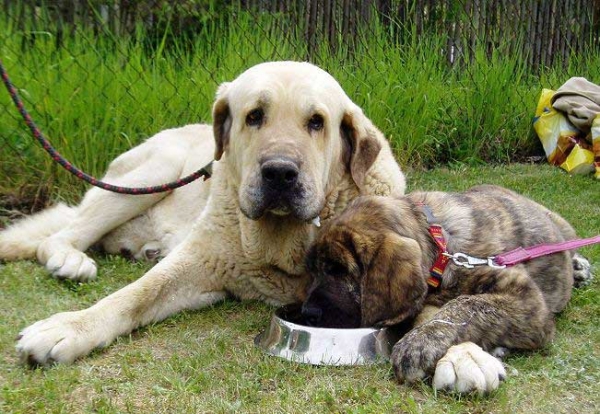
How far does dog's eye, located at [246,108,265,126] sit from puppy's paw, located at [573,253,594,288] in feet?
6.97

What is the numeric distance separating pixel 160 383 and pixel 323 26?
6473 mm

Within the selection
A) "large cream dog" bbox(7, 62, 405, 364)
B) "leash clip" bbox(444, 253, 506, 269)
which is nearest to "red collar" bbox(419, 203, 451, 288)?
"leash clip" bbox(444, 253, 506, 269)

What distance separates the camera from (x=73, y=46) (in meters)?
7.15

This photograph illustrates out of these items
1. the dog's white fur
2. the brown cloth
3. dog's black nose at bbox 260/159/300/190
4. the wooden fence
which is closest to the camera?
dog's black nose at bbox 260/159/300/190

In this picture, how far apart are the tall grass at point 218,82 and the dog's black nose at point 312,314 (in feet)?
10.7

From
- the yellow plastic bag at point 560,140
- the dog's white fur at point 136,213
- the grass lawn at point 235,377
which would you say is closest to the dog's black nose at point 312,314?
the grass lawn at point 235,377

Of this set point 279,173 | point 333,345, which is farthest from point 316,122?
point 333,345

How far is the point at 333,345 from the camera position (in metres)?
3.33

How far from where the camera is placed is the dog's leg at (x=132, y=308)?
3.39 meters

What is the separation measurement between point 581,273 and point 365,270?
6.05 feet

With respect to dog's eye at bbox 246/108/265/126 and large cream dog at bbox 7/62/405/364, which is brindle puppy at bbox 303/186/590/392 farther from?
dog's eye at bbox 246/108/265/126

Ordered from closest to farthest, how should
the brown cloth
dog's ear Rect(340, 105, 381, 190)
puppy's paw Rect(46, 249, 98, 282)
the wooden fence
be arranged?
dog's ear Rect(340, 105, 381, 190), puppy's paw Rect(46, 249, 98, 282), the wooden fence, the brown cloth

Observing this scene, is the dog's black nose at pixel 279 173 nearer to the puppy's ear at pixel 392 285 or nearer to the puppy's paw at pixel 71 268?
the puppy's ear at pixel 392 285

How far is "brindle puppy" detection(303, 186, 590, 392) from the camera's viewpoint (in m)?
3.14
